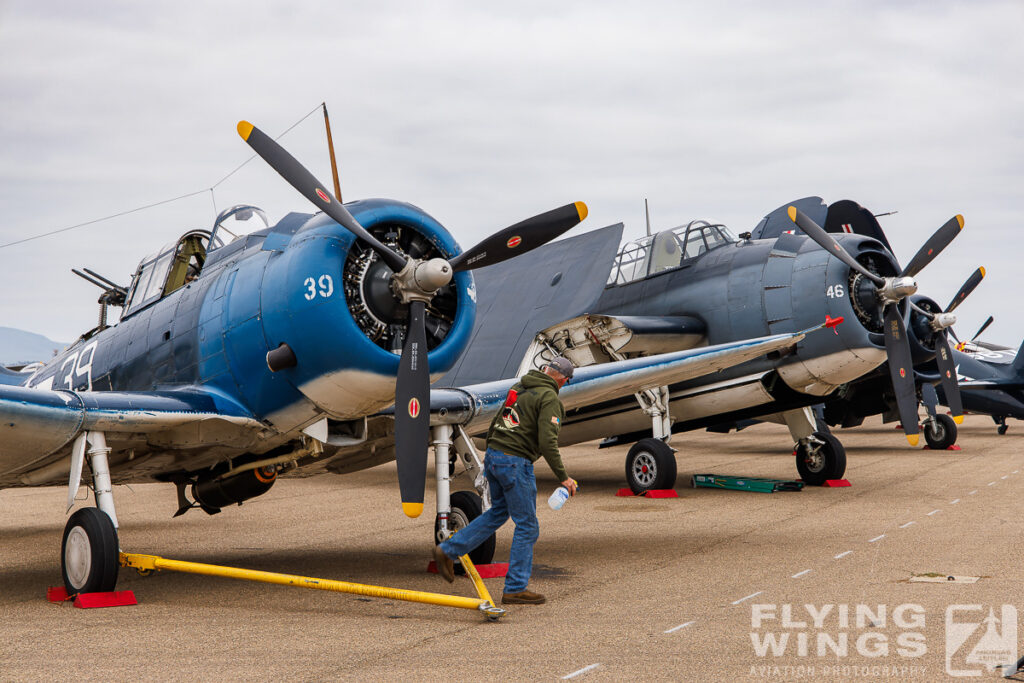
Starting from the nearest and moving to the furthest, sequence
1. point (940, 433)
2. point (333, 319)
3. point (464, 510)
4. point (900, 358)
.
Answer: point (333, 319)
point (464, 510)
point (900, 358)
point (940, 433)

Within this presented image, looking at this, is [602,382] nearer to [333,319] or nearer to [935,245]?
[333,319]

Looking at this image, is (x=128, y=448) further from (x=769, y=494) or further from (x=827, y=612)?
(x=769, y=494)

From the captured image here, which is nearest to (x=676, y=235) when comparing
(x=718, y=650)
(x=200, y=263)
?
(x=200, y=263)

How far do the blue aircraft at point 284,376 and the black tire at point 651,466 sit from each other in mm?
5170

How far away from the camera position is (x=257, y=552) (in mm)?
8742

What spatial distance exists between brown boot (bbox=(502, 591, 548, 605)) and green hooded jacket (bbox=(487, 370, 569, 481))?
33.2 inches

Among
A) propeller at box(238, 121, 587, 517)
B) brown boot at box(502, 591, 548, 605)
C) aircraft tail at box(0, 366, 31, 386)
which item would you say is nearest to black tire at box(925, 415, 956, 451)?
propeller at box(238, 121, 587, 517)

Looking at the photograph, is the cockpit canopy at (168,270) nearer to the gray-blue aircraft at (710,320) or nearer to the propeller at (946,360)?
the gray-blue aircraft at (710,320)

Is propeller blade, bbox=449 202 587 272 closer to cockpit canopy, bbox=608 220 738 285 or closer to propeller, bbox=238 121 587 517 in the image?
propeller, bbox=238 121 587 517

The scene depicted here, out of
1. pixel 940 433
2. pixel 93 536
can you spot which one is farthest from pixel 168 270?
pixel 940 433

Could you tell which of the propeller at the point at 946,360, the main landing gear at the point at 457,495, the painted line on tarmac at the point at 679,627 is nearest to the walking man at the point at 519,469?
the main landing gear at the point at 457,495

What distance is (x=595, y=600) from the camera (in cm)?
602

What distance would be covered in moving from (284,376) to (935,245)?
10.5 metres

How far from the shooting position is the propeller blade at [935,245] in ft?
42.4
